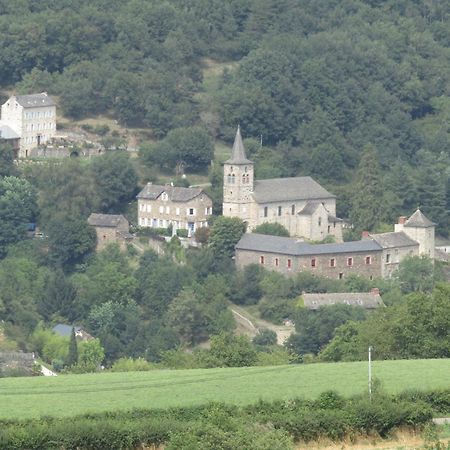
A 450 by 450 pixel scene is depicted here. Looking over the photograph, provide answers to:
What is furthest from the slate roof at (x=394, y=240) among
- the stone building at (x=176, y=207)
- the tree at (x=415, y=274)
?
the stone building at (x=176, y=207)

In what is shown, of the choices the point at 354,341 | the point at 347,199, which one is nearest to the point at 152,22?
the point at 347,199

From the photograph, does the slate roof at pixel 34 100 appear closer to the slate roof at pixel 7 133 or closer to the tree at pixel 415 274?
the slate roof at pixel 7 133

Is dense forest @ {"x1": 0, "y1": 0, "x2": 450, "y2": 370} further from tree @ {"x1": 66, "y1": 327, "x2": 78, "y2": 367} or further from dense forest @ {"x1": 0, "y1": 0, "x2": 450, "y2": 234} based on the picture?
tree @ {"x1": 66, "y1": 327, "x2": 78, "y2": 367}

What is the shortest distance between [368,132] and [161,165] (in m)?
12.6

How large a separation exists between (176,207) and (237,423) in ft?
152

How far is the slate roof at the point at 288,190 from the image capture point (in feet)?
283

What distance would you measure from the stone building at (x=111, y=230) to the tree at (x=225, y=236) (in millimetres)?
3422

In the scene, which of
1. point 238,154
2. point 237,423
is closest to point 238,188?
point 238,154

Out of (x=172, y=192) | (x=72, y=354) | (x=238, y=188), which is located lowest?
(x=72, y=354)

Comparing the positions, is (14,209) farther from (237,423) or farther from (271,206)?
(237,423)

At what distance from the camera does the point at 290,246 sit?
83.1m

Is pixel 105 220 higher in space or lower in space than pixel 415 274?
higher

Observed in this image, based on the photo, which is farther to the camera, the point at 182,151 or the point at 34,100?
the point at 34,100

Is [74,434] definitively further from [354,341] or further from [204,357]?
[354,341]
